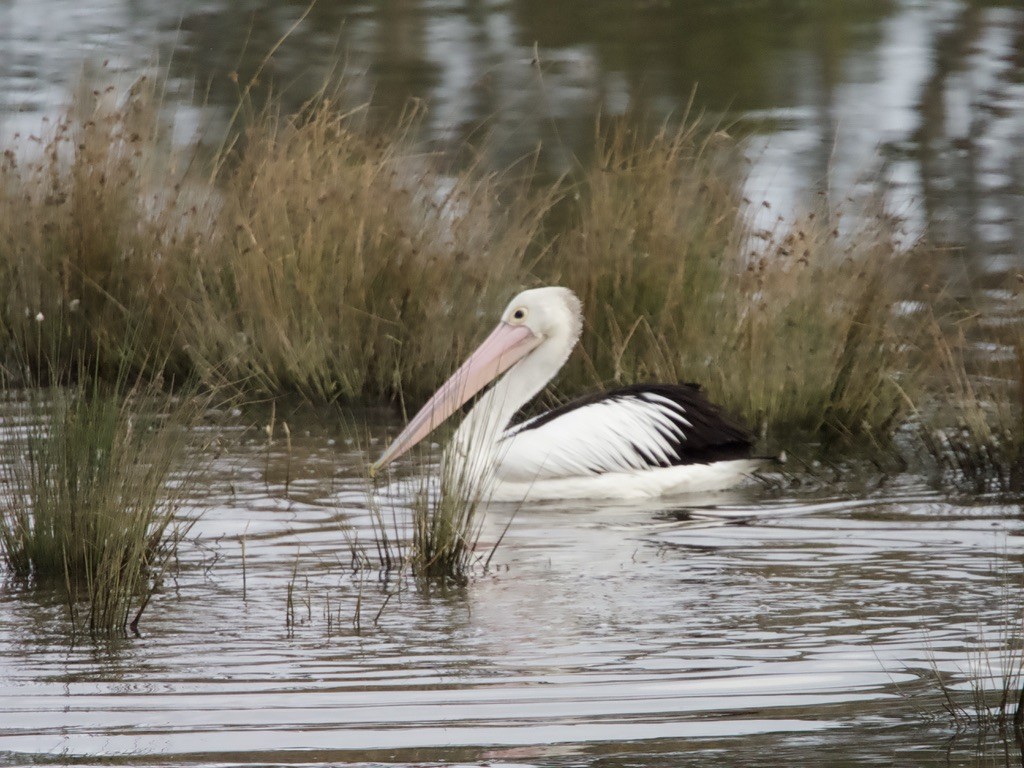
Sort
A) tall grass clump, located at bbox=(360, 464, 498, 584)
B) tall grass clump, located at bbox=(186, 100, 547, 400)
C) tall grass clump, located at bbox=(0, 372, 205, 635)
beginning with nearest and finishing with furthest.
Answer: tall grass clump, located at bbox=(0, 372, 205, 635) → tall grass clump, located at bbox=(360, 464, 498, 584) → tall grass clump, located at bbox=(186, 100, 547, 400)

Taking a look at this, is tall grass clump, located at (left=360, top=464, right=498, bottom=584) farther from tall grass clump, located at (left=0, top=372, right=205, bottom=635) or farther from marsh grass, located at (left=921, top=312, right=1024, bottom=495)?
marsh grass, located at (left=921, top=312, right=1024, bottom=495)

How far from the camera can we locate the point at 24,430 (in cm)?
825

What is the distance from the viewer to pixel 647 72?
17.3 meters

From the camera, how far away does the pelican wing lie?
7.64m

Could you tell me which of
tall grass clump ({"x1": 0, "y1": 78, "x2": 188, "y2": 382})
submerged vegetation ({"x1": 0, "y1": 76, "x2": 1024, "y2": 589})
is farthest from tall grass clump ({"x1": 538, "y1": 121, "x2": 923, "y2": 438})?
tall grass clump ({"x1": 0, "y1": 78, "x2": 188, "y2": 382})

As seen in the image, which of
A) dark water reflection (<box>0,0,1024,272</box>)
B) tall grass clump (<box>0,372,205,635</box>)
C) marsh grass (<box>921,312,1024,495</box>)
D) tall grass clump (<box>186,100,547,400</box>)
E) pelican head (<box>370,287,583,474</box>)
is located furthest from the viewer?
dark water reflection (<box>0,0,1024,272</box>)

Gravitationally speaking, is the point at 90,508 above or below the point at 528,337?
above

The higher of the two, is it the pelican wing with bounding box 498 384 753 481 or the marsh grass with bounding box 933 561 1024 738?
the marsh grass with bounding box 933 561 1024 738

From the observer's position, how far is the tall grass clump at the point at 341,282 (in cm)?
898

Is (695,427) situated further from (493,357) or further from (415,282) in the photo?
(415,282)

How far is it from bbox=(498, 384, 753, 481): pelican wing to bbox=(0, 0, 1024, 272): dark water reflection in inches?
142

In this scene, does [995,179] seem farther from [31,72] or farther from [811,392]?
[31,72]

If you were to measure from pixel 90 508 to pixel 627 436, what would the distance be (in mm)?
2603

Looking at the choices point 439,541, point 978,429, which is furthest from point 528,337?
point 439,541
